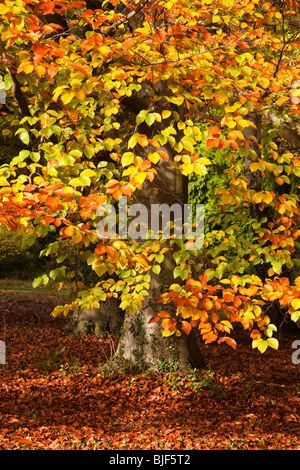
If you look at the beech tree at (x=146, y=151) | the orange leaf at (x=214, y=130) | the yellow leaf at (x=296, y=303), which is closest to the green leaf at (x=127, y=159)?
the beech tree at (x=146, y=151)

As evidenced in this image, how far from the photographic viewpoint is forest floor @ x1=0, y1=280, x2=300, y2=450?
4.99 metres

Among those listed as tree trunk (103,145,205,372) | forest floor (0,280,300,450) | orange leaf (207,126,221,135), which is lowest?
forest floor (0,280,300,450)

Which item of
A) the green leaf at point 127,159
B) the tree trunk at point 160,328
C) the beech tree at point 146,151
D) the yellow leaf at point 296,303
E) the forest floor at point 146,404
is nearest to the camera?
the green leaf at point 127,159

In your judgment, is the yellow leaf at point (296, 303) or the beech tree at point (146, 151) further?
the yellow leaf at point (296, 303)

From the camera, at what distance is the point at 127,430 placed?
5.23m

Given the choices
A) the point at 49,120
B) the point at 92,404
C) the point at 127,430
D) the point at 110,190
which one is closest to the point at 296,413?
the point at 127,430

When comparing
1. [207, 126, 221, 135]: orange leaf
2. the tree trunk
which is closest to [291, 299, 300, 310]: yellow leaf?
[207, 126, 221, 135]: orange leaf

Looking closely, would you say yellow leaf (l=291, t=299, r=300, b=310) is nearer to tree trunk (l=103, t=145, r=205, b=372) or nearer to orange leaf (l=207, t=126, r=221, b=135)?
orange leaf (l=207, t=126, r=221, b=135)

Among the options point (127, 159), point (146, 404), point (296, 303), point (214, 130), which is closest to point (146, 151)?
point (214, 130)

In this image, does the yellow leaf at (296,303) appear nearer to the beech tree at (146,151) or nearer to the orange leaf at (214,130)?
the beech tree at (146,151)

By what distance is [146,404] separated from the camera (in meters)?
5.89

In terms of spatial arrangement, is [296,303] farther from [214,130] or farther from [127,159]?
[127,159]

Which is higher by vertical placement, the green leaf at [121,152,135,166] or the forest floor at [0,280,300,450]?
the green leaf at [121,152,135,166]

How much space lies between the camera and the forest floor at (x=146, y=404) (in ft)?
16.4
